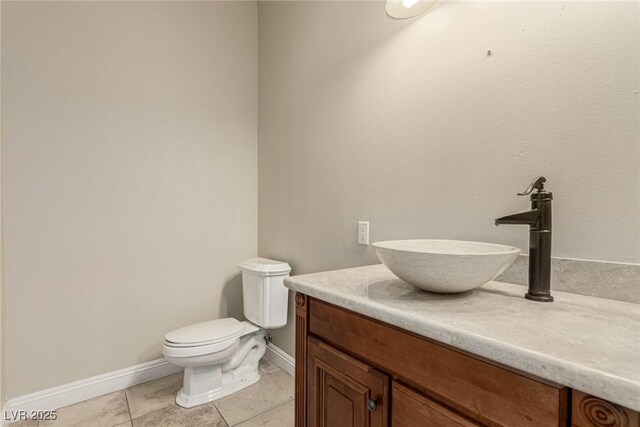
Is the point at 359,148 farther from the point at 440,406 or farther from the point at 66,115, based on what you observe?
the point at 66,115

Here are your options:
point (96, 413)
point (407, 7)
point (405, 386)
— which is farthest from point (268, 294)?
point (407, 7)

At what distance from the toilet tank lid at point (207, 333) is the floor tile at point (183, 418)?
36 cm

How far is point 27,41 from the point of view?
1.65 metres

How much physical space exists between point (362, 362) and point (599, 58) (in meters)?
1.07

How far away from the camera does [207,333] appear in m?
1.81

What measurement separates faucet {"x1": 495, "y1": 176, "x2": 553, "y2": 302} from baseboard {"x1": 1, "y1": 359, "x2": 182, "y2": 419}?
2163 millimetres

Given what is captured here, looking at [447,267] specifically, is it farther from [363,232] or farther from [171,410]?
[171,410]

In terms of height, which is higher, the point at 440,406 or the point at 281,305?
the point at 440,406

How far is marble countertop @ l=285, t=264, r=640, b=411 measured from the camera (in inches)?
18.9

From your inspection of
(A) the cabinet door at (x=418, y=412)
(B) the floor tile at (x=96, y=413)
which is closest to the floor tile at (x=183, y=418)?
(B) the floor tile at (x=96, y=413)

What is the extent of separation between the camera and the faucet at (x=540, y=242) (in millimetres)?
828

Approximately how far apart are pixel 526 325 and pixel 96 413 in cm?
210

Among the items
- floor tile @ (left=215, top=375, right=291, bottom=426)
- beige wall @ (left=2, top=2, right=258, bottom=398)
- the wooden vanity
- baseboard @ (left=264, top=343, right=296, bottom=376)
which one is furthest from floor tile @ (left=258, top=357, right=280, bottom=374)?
the wooden vanity

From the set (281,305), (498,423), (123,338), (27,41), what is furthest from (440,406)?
(27,41)
